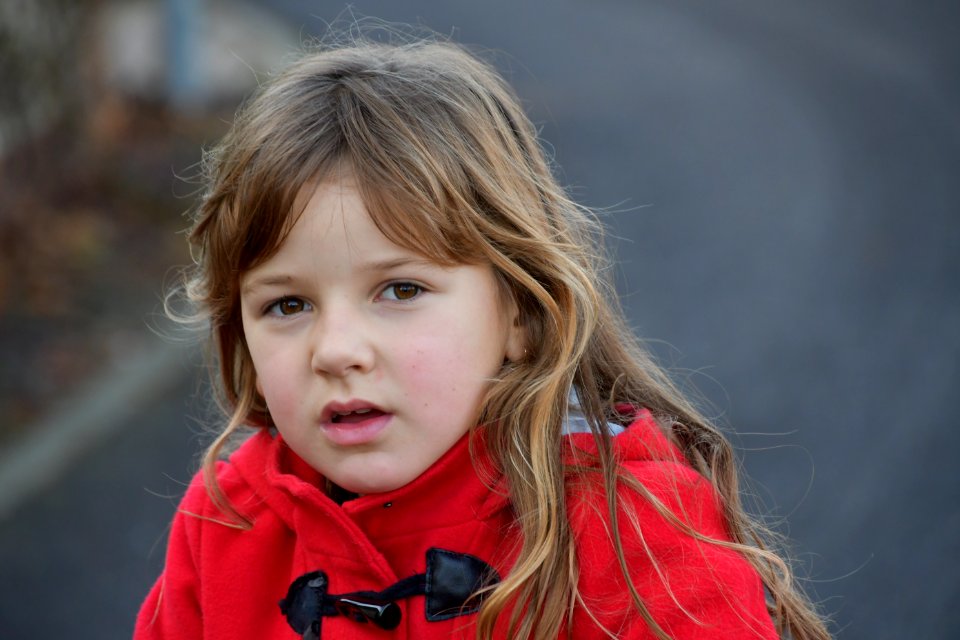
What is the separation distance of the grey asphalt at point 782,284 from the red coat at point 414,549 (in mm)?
1269

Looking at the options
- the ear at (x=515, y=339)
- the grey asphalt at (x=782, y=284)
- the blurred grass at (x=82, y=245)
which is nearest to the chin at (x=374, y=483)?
the ear at (x=515, y=339)

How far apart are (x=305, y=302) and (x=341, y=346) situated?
16 cm

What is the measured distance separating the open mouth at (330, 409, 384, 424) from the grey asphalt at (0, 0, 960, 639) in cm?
157

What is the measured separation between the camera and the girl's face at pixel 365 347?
1897 mm

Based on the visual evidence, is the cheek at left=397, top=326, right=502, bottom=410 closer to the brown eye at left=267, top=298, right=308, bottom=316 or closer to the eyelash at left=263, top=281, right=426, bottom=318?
the eyelash at left=263, top=281, right=426, bottom=318

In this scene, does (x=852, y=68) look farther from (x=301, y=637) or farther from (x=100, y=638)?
(x=301, y=637)

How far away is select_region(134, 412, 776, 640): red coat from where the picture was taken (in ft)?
6.08

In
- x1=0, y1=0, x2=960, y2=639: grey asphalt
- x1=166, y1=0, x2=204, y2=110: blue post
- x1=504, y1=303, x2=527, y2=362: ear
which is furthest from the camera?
x1=166, y1=0, x2=204, y2=110: blue post

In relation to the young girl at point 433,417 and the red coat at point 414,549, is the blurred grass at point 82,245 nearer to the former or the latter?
the red coat at point 414,549

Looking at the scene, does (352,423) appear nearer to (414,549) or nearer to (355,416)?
(355,416)

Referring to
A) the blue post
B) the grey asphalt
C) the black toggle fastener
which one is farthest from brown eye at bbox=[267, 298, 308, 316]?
the blue post

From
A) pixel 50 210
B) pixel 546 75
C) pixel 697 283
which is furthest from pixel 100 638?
pixel 546 75

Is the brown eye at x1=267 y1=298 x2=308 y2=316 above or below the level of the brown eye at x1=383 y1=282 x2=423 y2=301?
below

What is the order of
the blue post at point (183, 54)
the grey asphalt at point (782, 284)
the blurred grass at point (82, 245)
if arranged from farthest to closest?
the blue post at point (183, 54) → the blurred grass at point (82, 245) → the grey asphalt at point (782, 284)
